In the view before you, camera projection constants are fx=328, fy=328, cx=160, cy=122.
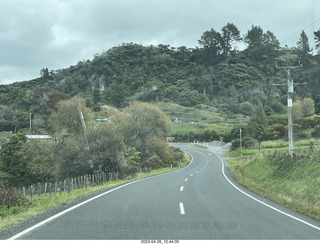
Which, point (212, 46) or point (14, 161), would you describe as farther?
point (212, 46)

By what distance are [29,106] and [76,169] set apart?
7251 centimetres

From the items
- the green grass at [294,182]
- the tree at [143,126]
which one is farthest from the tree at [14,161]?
the green grass at [294,182]

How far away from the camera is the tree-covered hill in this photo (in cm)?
10512

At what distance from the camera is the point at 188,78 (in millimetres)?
148375

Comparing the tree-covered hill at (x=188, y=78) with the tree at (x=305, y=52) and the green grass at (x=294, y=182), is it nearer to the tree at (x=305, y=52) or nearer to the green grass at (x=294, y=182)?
the tree at (x=305, y=52)

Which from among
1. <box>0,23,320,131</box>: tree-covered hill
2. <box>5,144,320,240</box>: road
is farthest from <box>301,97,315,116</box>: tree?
<box>5,144,320,240</box>: road

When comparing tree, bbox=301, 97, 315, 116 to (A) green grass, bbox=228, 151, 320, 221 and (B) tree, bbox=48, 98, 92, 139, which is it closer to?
(B) tree, bbox=48, 98, 92, 139

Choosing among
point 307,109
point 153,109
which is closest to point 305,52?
point 307,109

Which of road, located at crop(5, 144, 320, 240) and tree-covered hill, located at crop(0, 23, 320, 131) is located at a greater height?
tree-covered hill, located at crop(0, 23, 320, 131)

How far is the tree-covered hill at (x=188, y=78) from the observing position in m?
105

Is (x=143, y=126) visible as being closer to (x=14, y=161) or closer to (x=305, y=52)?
(x=14, y=161)

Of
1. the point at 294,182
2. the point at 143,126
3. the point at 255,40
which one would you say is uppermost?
the point at 255,40

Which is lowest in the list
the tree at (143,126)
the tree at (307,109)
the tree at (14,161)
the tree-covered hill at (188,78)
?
the tree at (14,161)
